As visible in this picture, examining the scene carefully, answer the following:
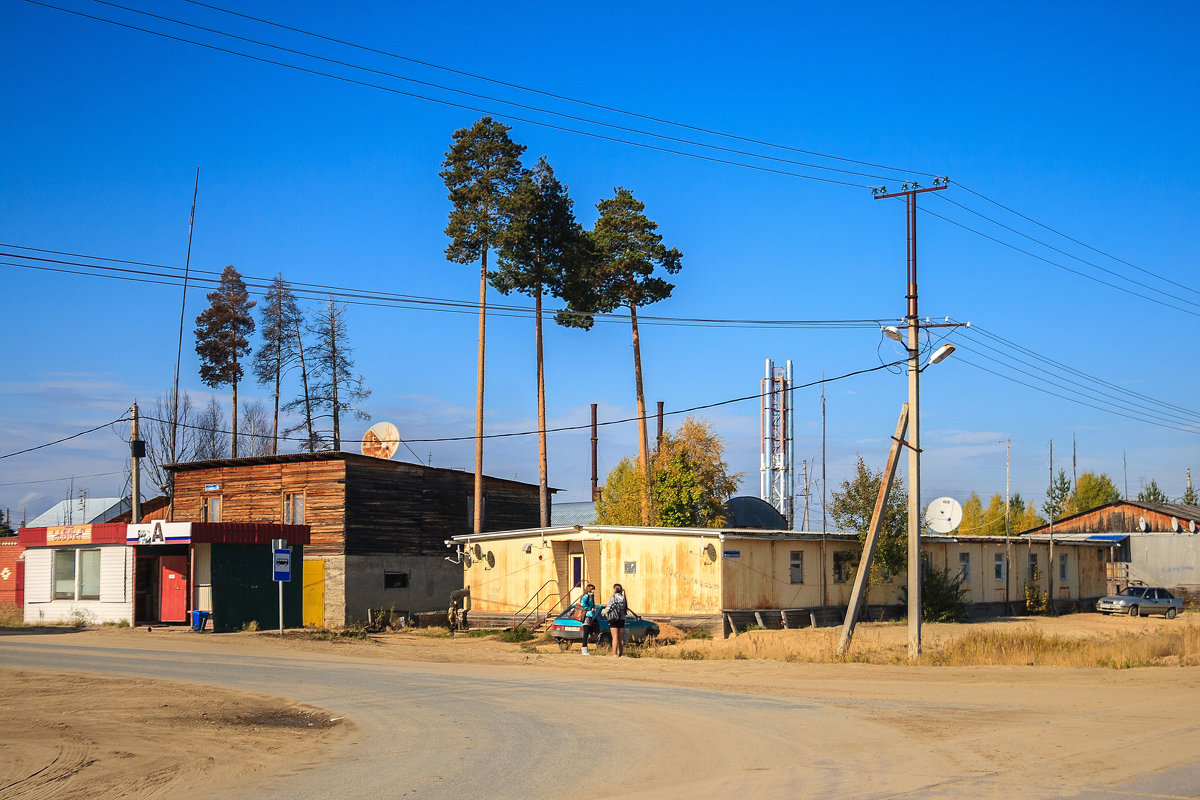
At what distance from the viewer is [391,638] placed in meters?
32.8

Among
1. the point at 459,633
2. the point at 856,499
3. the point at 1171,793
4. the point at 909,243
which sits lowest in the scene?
the point at 459,633

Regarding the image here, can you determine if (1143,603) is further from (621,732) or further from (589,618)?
(621,732)

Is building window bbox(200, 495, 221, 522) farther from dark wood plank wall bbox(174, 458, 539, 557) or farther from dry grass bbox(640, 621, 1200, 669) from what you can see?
dry grass bbox(640, 621, 1200, 669)

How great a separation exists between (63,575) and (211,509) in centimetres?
679

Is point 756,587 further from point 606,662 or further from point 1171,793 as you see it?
point 1171,793

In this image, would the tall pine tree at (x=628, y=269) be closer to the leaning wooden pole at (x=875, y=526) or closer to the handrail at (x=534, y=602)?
the handrail at (x=534, y=602)

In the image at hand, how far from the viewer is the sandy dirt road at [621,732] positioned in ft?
32.1

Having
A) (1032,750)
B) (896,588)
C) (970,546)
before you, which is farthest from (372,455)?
(1032,750)

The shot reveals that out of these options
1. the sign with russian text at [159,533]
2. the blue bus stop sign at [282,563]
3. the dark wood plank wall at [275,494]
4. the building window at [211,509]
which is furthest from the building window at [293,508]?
the blue bus stop sign at [282,563]

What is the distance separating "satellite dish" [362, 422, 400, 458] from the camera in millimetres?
42625

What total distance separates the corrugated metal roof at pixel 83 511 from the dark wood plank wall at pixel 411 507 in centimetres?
2935

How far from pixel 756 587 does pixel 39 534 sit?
25.8 meters

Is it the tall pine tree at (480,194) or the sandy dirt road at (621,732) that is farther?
the tall pine tree at (480,194)

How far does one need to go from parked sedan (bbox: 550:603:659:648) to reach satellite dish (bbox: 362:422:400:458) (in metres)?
16.3
